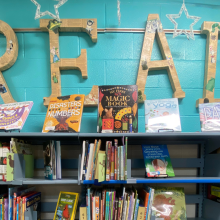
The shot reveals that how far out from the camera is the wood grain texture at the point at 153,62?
1792 mm

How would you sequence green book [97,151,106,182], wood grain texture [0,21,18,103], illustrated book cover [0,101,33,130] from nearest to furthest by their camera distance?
1. green book [97,151,106,182]
2. illustrated book cover [0,101,33,130]
3. wood grain texture [0,21,18,103]

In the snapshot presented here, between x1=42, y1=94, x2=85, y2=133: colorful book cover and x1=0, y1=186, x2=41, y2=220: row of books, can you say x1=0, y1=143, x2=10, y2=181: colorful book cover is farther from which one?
x1=42, y1=94, x2=85, y2=133: colorful book cover

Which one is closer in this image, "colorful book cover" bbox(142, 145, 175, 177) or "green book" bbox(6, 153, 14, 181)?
"green book" bbox(6, 153, 14, 181)

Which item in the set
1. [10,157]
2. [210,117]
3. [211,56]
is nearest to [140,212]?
[210,117]

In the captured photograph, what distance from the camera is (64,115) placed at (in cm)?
149

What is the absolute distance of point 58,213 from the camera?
1477 millimetres

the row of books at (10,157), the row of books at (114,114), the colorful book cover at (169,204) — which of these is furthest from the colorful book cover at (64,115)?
the colorful book cover at (169,204)

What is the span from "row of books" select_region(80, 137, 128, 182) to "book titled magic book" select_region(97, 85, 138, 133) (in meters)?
0.13

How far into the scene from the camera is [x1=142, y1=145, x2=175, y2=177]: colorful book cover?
1.47 metres

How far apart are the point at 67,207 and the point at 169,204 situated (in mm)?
821

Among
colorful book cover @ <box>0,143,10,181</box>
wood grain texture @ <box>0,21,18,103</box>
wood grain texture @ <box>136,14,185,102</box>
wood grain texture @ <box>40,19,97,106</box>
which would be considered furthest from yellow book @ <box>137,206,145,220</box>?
wood grain texture @ <box>0,21,18,103</box>

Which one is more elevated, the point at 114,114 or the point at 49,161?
the point at 114,114

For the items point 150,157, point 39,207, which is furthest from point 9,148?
point 150,157

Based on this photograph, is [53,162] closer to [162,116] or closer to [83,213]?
[83,213]
